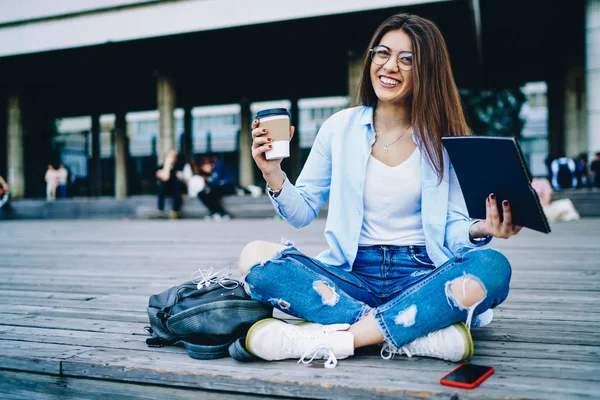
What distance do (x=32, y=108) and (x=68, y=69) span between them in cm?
583

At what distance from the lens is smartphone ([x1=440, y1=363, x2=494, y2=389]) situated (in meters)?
1.71

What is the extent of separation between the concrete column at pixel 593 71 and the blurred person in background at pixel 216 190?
1003cm

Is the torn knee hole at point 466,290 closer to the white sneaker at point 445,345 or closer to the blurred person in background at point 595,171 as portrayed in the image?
the white sneaker at point 445,345

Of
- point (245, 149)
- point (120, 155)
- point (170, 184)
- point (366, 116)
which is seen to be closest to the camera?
point (366, 116)

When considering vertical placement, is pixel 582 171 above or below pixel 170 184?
above

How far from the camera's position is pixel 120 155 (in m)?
25.7

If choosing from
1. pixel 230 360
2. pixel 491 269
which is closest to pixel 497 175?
pixel 491 269

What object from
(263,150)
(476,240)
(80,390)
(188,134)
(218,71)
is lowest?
(80,390)

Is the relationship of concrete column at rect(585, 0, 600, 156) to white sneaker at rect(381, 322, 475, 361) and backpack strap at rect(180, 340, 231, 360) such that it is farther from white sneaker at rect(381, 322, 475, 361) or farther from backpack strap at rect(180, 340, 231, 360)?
backpack strap at rect(180, 340, 231, 360)

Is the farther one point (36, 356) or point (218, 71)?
point (218, 71)

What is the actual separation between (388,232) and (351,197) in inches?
9.6

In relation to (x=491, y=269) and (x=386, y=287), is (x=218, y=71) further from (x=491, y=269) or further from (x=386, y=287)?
(x=491, y=269)

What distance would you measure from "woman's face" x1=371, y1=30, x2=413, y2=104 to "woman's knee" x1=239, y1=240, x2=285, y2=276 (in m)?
0.87

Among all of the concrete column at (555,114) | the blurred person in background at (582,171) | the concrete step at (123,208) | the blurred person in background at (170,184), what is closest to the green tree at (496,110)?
the concrete column at (555,114)
